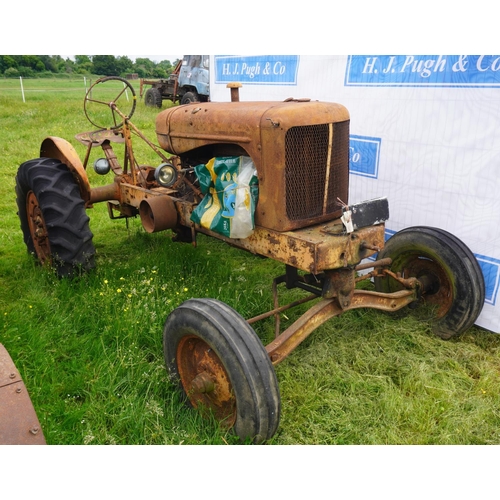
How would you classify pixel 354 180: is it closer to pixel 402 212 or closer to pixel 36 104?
pixel 402 212

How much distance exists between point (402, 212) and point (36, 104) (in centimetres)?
1279

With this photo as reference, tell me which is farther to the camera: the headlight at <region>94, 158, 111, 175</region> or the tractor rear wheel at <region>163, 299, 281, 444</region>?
the headlight at <region>94, 158, 111, 175</region>

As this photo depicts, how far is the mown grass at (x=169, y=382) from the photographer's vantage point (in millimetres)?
2602

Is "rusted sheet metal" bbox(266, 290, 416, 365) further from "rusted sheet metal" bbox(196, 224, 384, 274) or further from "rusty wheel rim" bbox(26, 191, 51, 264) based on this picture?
"rusty wheel rim" bbox(26, 191, 51, 264)

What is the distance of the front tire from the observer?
12.3 feet

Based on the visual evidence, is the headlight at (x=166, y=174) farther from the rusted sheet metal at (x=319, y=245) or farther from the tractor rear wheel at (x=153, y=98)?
the tractor rear wheel at (x=153, y=98)

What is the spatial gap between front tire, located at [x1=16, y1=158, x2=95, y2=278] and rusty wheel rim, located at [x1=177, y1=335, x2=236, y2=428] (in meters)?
1.54

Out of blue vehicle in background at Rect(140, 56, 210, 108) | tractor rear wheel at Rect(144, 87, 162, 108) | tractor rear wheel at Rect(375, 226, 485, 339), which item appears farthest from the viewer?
tractor rear wheel at Rect(144, 87, 162, 108)

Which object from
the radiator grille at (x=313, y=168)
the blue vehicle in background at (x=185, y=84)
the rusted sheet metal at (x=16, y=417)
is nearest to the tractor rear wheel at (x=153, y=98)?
the blue vehicle in background at (x=185, y=84)

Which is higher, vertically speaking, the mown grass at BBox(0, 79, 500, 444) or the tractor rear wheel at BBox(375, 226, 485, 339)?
the tractor rear wheel at BBox(375, 226, 485, 339)

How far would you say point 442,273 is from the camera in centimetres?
352

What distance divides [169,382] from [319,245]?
3.84 ft

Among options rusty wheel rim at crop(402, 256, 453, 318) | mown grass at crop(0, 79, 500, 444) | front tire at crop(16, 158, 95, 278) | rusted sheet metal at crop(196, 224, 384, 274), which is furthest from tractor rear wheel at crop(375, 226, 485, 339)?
front tire at crop(16, 158, 95, 278)

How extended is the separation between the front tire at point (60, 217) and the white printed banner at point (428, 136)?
7.74 ft
